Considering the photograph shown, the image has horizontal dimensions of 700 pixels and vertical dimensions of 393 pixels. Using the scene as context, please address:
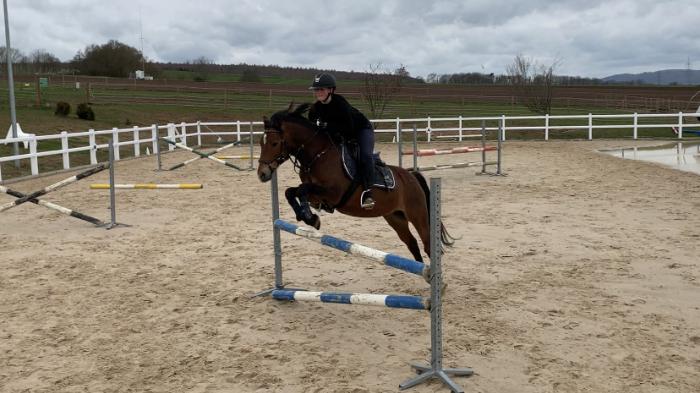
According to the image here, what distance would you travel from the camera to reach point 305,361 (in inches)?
172

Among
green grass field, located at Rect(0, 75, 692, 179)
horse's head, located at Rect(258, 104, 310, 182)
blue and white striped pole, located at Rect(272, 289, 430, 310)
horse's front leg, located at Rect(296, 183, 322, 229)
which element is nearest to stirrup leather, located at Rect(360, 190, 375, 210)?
horse's front leg, located at Rect(296, 183, 322, 229)

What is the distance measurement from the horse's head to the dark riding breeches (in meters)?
0.61

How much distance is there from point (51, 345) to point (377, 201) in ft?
10.0

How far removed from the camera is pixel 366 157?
586cm

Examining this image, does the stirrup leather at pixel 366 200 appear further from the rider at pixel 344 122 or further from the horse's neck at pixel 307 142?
the horse's neck at pixel 307 142

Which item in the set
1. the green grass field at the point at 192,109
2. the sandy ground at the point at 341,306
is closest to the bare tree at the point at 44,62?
the green grass field at the point at 192,109

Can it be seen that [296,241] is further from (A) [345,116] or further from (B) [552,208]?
(B) [552,208]

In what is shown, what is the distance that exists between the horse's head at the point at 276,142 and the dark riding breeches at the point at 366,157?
2.01ft

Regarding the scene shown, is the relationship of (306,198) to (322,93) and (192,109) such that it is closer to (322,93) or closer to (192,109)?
(322,93)

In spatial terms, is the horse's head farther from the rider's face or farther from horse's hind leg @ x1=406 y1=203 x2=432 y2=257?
horse's hind leg @ x1=406 y1=203 x2=432 y2=257

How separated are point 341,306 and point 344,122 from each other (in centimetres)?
177

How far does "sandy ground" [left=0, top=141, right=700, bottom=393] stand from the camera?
13.7 ft

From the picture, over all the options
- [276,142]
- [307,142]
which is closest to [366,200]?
[307,142]

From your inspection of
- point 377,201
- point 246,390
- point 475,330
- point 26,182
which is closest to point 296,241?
point 377,201
